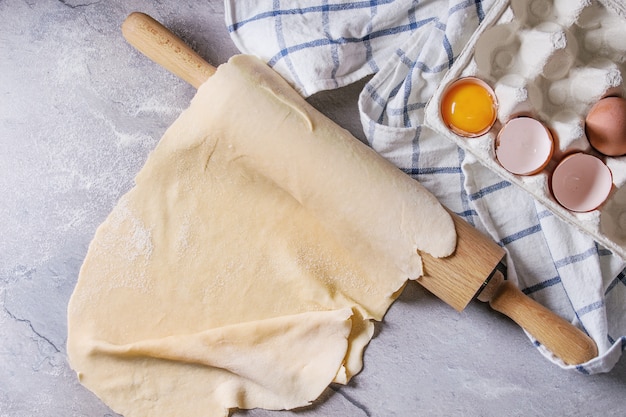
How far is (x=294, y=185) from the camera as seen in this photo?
1069mm

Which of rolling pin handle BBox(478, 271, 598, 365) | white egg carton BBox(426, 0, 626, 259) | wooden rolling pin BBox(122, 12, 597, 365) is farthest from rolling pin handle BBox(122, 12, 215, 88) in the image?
rolling pin handle BBox(478, 271, 598, 365)

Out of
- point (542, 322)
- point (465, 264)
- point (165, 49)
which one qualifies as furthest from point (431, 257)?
point (165, 49)

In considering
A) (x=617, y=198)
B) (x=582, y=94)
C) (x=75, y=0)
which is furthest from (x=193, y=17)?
(x=617, y=198)

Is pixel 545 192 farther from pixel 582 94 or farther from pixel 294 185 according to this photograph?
pixel 294 185

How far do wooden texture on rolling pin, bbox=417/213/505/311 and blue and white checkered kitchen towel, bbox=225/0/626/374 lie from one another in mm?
89

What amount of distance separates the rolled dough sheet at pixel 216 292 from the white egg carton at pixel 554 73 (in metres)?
0.28

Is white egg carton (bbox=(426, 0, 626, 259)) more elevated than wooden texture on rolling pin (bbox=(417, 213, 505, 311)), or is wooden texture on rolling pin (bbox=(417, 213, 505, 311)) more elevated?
white egg carton (bbox=(426, 0, 626, 259))

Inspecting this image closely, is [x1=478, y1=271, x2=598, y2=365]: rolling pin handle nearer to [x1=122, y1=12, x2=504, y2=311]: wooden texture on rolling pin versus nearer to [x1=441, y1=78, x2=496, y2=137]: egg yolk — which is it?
[x1=122, y1=12, x2=504, y2=311]: wooden texture on rolling pin

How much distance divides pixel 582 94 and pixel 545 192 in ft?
0.54

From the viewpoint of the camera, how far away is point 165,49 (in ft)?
3.67

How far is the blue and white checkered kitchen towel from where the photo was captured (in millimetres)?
1085

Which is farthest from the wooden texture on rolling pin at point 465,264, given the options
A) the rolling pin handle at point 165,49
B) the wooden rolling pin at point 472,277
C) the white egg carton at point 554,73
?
the rolling pin handle at point 165,49

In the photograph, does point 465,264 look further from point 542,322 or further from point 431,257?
point 542,322

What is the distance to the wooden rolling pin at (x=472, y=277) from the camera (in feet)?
3.36
